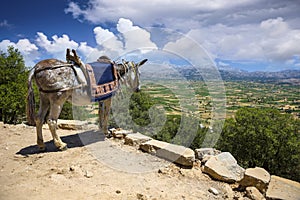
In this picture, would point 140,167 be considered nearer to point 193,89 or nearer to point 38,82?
point 193,89

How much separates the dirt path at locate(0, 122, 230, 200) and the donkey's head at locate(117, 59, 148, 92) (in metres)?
2.08

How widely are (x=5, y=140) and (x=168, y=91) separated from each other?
5476mm

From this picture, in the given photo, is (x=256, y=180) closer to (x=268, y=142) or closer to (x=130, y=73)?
(x=130, y=73)

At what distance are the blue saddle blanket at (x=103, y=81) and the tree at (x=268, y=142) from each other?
31.7 feet

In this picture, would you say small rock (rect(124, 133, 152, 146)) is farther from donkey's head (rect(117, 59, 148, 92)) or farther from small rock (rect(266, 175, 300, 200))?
small rock (rect(266, 175, 300, 200))

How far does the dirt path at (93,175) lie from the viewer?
152 inches

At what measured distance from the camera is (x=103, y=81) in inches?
246

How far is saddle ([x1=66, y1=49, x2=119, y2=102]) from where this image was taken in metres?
5.90

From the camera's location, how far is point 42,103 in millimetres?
5680

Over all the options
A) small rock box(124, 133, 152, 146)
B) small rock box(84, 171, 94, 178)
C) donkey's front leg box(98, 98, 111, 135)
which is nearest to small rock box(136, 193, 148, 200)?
small rock box(84, 171, 94, 178)

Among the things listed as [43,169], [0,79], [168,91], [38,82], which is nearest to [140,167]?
[43,169]

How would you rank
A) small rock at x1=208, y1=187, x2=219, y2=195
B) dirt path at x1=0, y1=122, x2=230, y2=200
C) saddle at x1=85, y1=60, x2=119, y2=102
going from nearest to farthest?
dirt path at x1=0, y1=122, x2=230, y2=200 → small rock at x1=208, y1=187, x2=219, y2=195 → saddle at x1=85, y1=60, x2=119, y2=102

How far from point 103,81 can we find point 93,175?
271cm

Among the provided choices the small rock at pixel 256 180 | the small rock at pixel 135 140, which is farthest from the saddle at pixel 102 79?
the small rock at pixel 256 180
